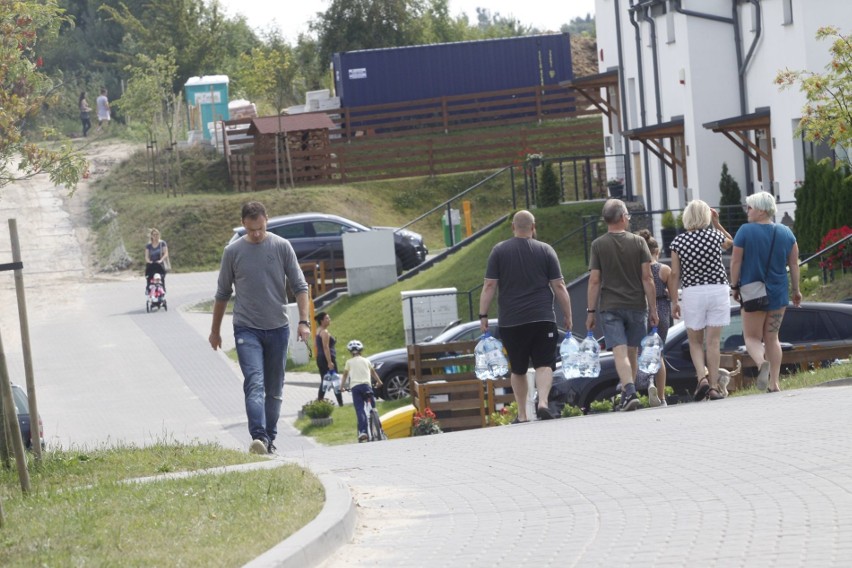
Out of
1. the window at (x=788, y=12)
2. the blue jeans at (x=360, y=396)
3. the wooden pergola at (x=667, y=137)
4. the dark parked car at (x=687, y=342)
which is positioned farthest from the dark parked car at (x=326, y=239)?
the dark parked car at (x=687, y=342)

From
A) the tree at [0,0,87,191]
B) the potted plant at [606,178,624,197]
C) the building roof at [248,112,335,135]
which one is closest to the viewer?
the tree at [0,0,87,191]

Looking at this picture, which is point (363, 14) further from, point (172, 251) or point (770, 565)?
point (770, 565)

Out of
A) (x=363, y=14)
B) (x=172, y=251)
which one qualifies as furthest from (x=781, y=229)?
(x=363, y=14)

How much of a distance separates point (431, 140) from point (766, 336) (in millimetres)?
37340

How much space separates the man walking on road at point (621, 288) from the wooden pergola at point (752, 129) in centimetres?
1674

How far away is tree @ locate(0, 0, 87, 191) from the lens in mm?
11008

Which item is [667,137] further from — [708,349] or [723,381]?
[708,349]

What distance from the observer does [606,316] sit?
42.6 ft

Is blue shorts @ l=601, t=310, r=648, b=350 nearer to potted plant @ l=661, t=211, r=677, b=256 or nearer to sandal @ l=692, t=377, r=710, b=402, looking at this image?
sandal @ l=692, t=377, r=710, b=402

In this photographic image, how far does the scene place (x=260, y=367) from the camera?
11.1 metres

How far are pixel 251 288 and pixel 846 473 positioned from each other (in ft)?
15.4

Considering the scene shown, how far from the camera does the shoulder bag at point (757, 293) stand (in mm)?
12992

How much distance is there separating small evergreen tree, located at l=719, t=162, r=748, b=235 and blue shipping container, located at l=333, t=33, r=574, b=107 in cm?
2249

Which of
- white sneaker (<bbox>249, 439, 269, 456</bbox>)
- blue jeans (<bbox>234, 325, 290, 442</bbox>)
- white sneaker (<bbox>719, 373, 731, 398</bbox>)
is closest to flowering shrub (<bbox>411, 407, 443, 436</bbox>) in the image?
white sneaker (<bbox>719, 373, 731, 398</bbox>)
